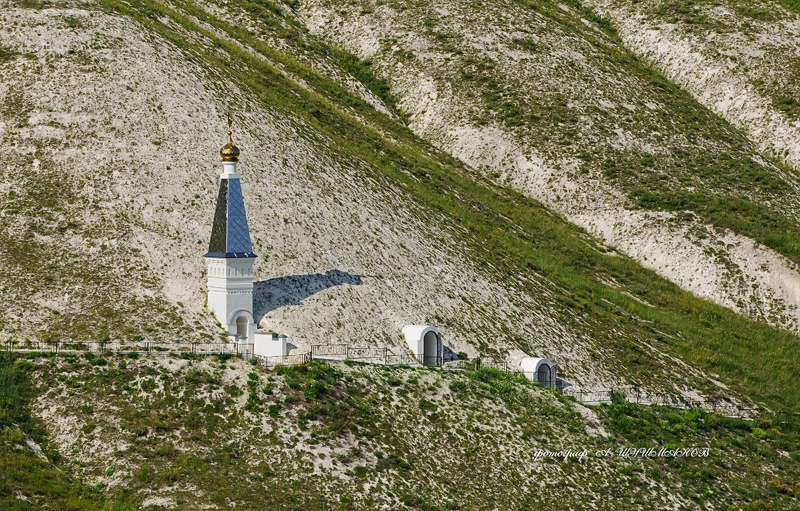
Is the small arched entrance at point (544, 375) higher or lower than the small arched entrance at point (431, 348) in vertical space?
lower

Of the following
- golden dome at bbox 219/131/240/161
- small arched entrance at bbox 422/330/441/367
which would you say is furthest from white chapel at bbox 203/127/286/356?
small arched entrance at bbox 422/330/441/367

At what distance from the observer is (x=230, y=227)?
172ft

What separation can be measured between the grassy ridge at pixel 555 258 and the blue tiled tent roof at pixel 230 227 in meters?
21.2

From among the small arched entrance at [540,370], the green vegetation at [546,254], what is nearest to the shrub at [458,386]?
the small arched entrance at [540,370]

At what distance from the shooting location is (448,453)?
47.1 meters

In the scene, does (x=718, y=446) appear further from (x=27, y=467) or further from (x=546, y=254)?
(x=27, y=467)

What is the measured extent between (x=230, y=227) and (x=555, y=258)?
30.5m

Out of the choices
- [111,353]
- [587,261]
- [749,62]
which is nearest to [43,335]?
[111,353]

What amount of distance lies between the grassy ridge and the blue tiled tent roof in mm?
21161

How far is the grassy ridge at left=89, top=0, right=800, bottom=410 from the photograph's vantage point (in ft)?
218

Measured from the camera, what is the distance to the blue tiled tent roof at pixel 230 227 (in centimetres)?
5238

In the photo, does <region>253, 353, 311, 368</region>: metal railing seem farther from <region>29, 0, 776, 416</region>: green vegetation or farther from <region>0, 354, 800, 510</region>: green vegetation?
<region>29, 0, 776, 416</region>: green vegetation

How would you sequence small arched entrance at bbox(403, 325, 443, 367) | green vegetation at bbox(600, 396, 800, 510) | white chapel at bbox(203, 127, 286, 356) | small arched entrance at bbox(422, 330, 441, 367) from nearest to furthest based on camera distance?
green vegetation at bbox(600, 396, 800, 510), white chapel at bbox(203, 127, 286, 356), small arched entrance at bbox(403, 325, 443, 367), small arched entrance at bbox(422, 330, 441, 367)

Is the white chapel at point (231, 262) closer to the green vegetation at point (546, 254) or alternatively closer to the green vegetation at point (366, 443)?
the green vegetation at point (366, 443)
